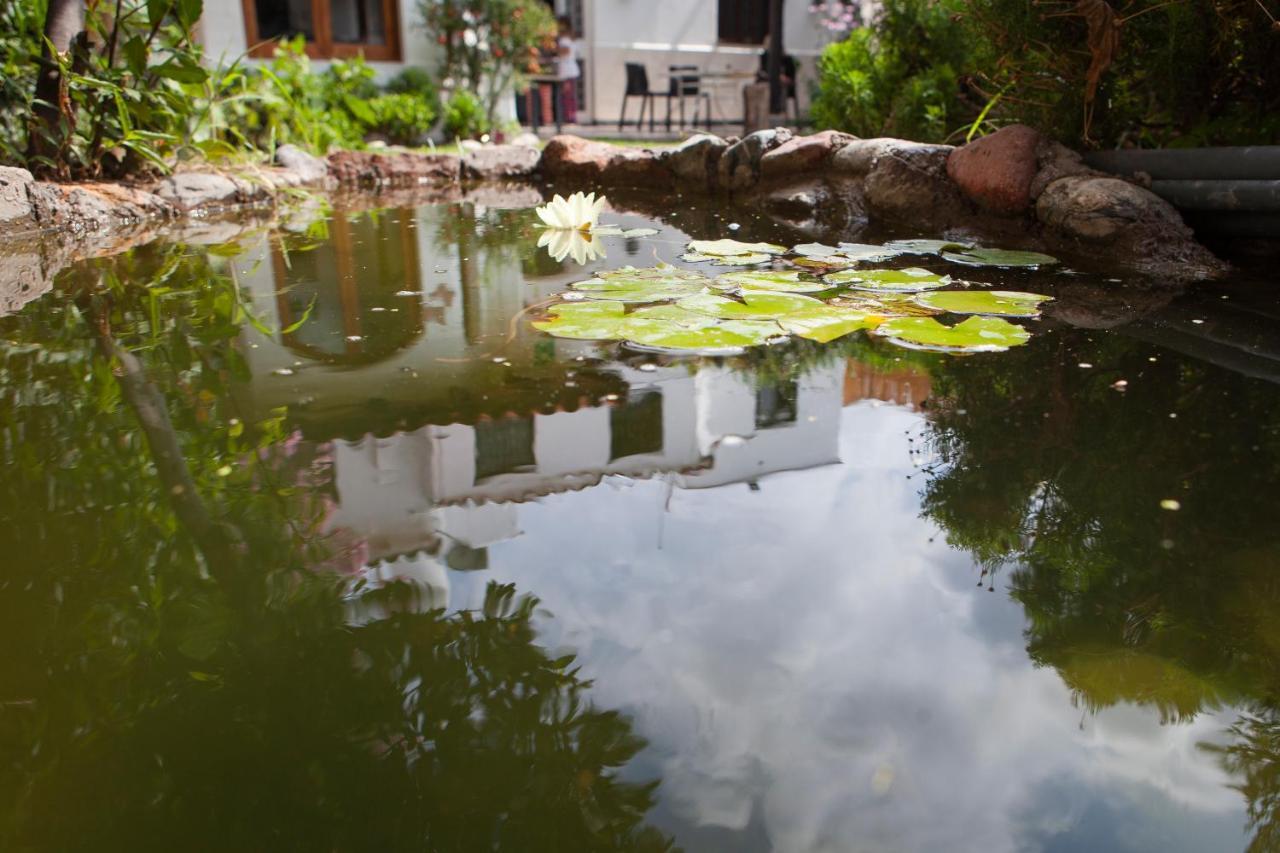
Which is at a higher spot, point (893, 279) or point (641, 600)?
point (893, 279)

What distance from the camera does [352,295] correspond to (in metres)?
2.94

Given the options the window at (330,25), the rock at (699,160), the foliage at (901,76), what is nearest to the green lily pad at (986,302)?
the foliage at (901,76)

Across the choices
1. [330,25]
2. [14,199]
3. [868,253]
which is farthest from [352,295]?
[330,25]

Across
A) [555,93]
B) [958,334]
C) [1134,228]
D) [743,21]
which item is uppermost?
[743,21]

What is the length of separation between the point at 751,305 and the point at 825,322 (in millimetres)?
233

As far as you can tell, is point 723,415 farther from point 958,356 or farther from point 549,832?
point 549,832

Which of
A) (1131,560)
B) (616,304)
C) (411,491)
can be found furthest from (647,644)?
(616,304)

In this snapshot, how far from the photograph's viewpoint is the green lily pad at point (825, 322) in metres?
2.30

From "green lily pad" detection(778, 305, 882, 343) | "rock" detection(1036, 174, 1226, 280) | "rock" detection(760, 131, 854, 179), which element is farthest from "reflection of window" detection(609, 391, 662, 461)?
"rock" detection(760, 131, 854, 179)

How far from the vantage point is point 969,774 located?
0.89 metres

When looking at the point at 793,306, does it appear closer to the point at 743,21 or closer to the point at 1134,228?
the point at 1134,228

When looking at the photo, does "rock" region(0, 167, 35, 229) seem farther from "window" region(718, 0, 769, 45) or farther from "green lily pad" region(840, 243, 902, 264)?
"window" region(718, 0, 769, 45)

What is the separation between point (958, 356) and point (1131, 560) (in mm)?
969

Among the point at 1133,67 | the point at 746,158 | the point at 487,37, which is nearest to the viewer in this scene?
the point at 1133,67
